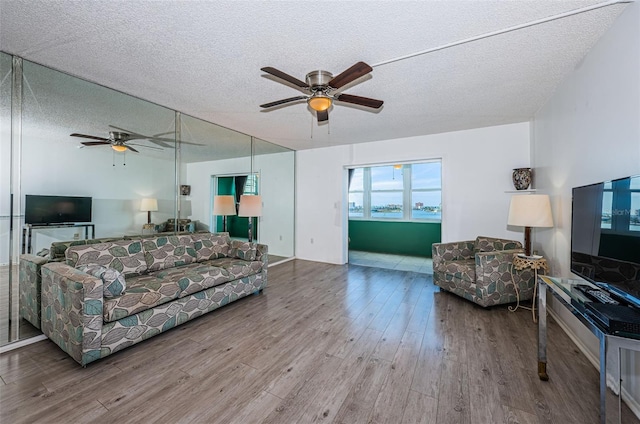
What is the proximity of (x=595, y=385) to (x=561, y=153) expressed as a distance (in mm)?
2178

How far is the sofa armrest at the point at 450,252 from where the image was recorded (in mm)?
3744

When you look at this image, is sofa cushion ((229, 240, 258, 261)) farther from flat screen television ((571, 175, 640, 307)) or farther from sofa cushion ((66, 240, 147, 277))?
flat screen television ((571, 175, 640, 307))

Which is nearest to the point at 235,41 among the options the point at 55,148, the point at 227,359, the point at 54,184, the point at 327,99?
the point at 327,99

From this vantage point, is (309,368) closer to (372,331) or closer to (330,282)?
(372,331)

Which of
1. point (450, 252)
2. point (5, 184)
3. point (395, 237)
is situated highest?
point (5, 184)

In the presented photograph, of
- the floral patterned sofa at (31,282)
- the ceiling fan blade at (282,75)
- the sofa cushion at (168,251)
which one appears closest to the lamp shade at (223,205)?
the sofa cushion at (168,251)

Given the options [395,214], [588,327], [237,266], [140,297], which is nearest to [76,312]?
[140,297]

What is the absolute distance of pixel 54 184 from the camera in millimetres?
2555

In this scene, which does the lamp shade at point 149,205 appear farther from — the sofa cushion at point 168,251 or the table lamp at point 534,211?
the table lamp at point 534,211

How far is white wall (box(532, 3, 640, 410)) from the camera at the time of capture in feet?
5.43

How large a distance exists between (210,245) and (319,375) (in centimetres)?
247

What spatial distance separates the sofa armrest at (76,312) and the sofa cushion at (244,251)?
1784 mm

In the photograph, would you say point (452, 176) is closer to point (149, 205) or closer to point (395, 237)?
point (395, 237)

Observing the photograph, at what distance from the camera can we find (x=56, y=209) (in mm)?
2566
